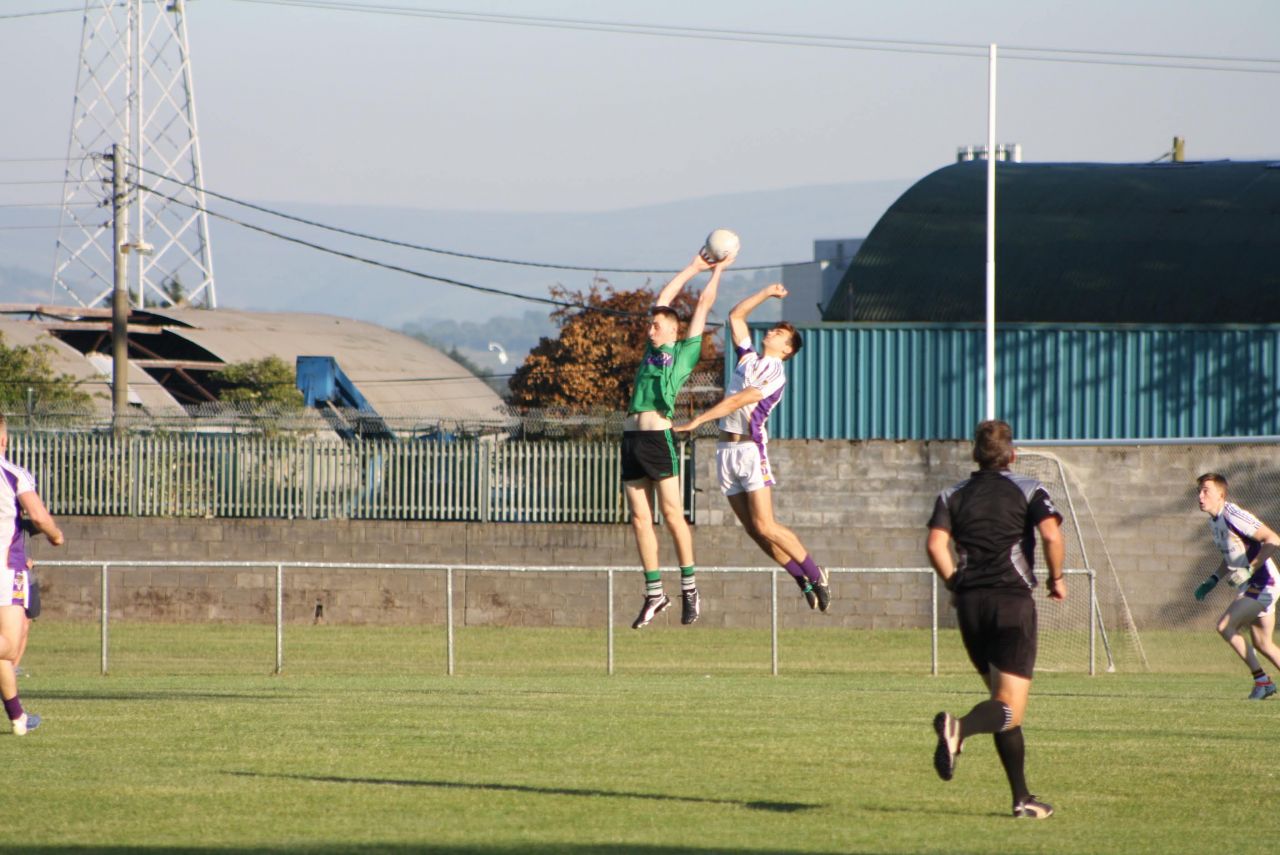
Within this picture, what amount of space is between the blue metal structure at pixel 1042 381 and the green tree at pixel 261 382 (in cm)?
3265

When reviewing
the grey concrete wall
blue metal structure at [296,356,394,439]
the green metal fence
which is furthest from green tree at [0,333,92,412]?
the grey concrete wall

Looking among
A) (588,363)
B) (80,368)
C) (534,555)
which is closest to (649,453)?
(534,555)

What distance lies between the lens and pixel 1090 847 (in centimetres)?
840

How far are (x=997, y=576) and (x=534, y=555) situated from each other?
21.9 meters

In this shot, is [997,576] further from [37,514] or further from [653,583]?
[37,514]

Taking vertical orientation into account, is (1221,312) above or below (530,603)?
above

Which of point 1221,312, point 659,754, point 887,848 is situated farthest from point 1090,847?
point 1221,312

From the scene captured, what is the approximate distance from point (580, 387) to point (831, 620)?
25649mm

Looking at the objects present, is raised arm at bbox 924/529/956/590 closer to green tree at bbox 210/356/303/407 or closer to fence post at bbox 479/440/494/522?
fence post at bbox 479/440/494/522

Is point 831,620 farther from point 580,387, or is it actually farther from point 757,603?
point 580,387

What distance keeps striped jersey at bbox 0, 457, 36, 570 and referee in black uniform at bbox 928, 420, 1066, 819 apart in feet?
22.1

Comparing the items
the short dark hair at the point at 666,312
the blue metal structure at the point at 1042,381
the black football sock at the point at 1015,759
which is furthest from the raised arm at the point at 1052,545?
the blue metal structure at the point at 1042,381

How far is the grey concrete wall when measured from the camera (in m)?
29.9

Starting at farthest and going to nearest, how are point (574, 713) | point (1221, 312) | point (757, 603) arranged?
point (1221, 312), point (757, 603), point (574, 713)
